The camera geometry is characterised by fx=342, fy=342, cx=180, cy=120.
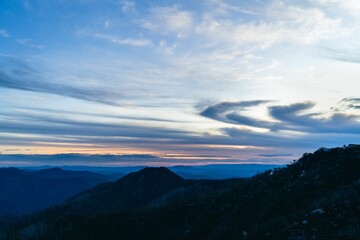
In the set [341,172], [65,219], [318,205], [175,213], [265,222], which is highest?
[341,172]

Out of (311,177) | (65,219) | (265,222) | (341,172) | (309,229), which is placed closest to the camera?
(309,229)

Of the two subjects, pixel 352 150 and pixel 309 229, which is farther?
pixel 352 150

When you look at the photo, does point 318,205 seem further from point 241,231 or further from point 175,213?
point 175,213

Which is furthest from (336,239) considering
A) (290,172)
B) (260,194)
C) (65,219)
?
(65,219)

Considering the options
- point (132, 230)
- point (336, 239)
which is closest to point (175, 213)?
point (132, 230)

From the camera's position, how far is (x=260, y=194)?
65.1 m

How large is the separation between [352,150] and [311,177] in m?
14.0

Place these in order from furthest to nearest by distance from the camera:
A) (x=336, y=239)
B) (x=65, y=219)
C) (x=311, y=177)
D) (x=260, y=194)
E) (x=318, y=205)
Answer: (x=65, y=219) < (x=260, y=194) < (x=311, y=177) < (x=318, y=205) < (x=336, y=239)

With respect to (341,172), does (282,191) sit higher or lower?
lower

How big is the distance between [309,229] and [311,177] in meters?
25.0

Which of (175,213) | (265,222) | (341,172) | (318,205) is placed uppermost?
(341,172)

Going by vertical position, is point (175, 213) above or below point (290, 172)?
below

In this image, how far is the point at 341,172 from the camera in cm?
5644

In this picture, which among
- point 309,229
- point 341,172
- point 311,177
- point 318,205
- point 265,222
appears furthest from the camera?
point 311,177
